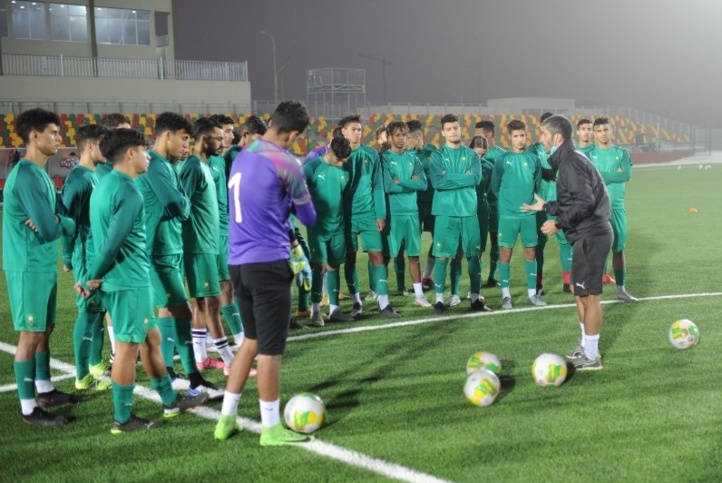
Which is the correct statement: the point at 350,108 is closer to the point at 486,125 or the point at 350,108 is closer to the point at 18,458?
the point at 486,125

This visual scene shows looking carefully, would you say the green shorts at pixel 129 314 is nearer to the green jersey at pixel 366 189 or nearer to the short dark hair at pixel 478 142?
the green jersey at pixel 366 189

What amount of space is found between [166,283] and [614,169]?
250 inches

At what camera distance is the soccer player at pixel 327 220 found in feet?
29.7

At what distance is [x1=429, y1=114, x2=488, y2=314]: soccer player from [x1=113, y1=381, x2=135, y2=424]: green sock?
471 centimetres

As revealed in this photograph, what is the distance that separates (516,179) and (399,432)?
538 centimetres

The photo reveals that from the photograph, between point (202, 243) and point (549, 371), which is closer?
point (549, 371)

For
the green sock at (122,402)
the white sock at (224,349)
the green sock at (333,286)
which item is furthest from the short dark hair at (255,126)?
the green sock at (122,402)

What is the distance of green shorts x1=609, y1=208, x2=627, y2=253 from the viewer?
31.4 ft

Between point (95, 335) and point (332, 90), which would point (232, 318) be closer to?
point (95, 335)

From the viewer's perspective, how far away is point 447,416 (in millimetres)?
5422

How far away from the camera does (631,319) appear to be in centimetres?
844

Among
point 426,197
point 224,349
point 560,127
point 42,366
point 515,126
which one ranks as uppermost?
point 515,126

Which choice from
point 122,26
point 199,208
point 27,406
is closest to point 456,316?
point 199,208

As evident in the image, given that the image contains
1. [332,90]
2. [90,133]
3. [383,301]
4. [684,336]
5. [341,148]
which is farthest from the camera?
[332,90]
